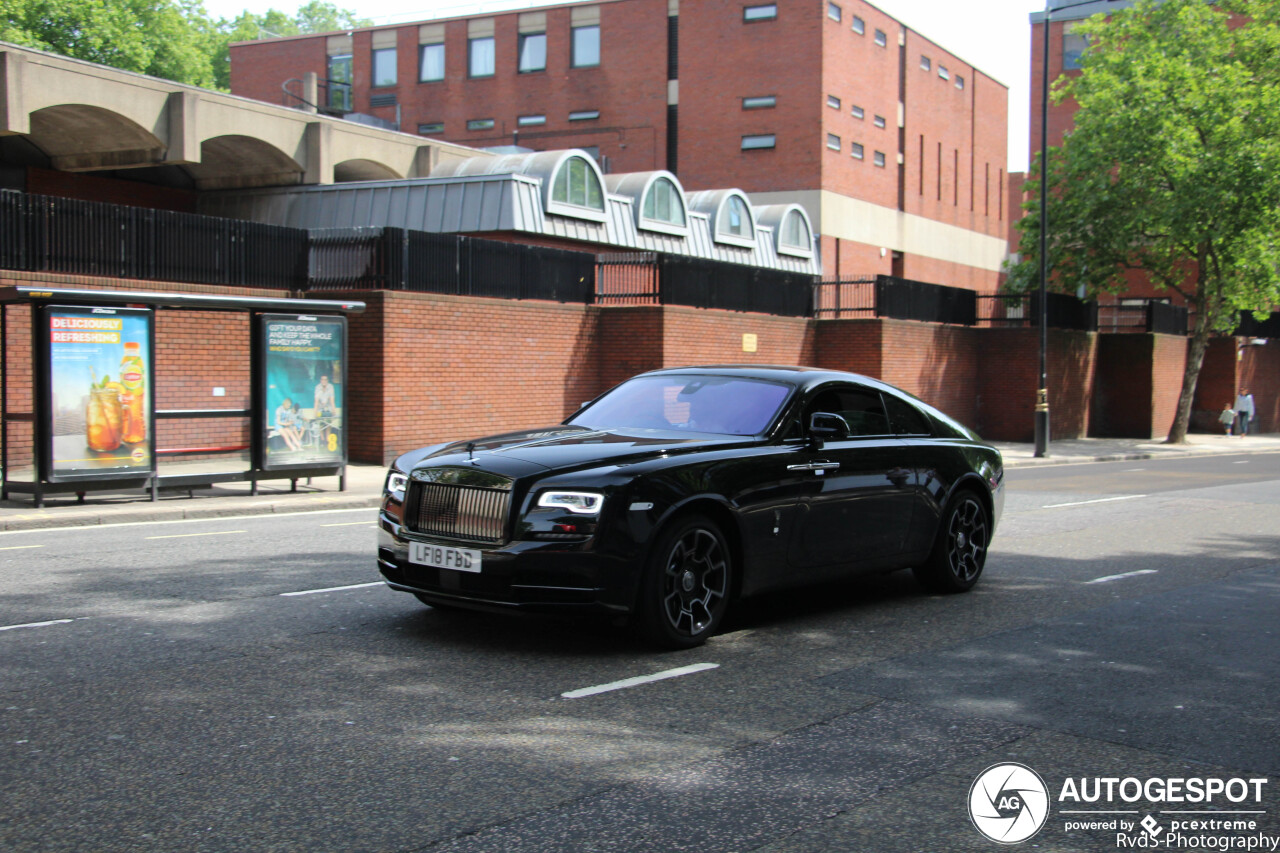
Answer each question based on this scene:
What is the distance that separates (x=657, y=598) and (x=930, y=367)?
28.1m

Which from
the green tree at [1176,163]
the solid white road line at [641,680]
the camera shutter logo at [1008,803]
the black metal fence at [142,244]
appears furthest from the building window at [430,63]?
the camera shutter logo at [1008,803]

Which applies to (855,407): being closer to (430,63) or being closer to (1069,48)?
(430,63)

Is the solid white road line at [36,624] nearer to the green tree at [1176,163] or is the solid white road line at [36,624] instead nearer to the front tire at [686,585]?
the front tire at [686,585]

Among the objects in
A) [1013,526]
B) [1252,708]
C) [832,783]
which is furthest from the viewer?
[1013,526]

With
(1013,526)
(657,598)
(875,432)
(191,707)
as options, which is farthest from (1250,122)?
(191,707)

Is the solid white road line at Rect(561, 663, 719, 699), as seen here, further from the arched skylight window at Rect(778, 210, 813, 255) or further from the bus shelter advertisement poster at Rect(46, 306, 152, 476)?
the arched skylight window at Rect(778, 210, 813, 255)

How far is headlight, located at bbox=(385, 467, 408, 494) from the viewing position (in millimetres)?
7023

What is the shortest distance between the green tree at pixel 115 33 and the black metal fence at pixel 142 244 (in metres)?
37.0

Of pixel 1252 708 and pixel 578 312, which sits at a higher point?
pixel 578 312

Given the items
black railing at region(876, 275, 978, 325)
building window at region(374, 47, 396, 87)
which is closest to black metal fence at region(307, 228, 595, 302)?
black railing at region(876, 275, 978, 325)

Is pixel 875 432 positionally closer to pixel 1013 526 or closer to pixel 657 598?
pixel 657 598

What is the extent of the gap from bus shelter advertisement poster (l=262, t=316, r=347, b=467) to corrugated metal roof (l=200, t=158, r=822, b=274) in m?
12.5

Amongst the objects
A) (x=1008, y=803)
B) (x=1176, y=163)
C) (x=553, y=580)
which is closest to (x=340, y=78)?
(x=1176, y=163)

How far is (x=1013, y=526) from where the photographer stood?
13.5 meters
